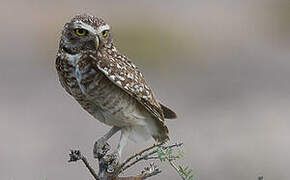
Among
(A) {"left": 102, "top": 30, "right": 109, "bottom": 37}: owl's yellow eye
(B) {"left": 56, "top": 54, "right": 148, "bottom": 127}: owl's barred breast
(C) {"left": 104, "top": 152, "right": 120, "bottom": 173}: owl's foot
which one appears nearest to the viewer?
(C) {"left": 104, "top": 152, "right": 120, "bottom": 173}: owl's foot

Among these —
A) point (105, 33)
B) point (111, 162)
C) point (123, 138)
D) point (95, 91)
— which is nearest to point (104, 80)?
point (95, 91)

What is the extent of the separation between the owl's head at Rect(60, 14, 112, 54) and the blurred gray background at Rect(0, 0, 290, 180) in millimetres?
5862

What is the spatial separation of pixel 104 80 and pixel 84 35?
39 cm

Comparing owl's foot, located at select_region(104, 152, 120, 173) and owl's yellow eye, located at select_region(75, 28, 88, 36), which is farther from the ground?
owl's yellow eye, located at select_region(75, 28, 88, 36)

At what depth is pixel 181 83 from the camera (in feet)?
61.1

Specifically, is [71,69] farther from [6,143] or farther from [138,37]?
[138,37]

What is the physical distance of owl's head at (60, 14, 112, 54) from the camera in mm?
5949

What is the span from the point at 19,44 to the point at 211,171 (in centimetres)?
925

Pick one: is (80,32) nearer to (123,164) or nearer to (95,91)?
(95,91)

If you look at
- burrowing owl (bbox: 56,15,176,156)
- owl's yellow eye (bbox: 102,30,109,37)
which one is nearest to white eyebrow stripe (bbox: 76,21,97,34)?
burrowing owl (bbox: 56,15,176,156)

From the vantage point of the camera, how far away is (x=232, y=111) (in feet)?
53.9

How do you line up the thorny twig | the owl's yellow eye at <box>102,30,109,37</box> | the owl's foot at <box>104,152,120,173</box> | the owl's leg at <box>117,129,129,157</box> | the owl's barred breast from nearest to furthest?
1. the thorny twig
2. the owl's foot at <box>104,152,120,173</box>
3. the owl's yellow eye at <box>102,30,109,37</box>
4. the owl's barred breast
5. the owl's leg at <box>117,129,129,157</box>

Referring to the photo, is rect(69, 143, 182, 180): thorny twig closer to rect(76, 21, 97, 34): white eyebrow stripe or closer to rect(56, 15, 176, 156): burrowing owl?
rect(56, 15, 176, 156): burrowing owl

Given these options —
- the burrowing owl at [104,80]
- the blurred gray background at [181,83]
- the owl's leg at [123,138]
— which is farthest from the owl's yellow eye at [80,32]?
the blurred gray background at [181,83]
